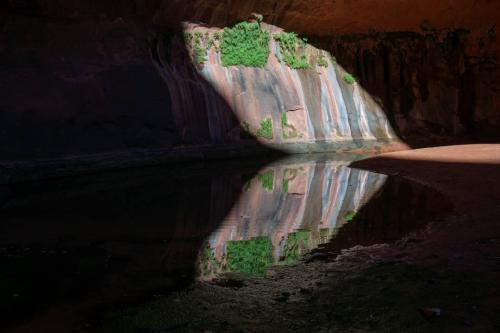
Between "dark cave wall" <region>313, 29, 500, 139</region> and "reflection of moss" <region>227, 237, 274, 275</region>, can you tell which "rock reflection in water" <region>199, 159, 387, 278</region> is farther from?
"dark cave wall" <region>313, 29, 500, 139</region>

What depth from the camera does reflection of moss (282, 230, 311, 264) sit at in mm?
3900

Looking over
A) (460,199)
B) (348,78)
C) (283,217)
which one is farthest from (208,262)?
(348,78)

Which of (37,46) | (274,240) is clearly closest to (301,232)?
(274,240)

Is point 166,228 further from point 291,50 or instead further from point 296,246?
point 291,50

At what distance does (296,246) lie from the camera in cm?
427

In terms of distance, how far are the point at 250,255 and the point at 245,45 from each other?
10733 mm

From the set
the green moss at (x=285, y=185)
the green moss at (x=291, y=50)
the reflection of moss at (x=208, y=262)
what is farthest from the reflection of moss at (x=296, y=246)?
the green moss at (x=291, y=50)

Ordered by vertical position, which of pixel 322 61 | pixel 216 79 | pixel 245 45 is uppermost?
pixel 245 45

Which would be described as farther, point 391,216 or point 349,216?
point 349,216

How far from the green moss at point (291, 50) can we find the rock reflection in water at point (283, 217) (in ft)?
20.4

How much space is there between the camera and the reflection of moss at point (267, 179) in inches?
307

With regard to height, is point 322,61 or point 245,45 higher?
point 245,45

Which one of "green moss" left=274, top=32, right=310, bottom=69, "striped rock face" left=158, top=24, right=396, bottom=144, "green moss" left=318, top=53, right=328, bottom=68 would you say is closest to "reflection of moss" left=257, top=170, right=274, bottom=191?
"striped rock face" left=158, top=24, right=396, bottom=144

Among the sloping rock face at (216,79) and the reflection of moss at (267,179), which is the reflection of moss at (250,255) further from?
the sloping rock face at (216,79)
